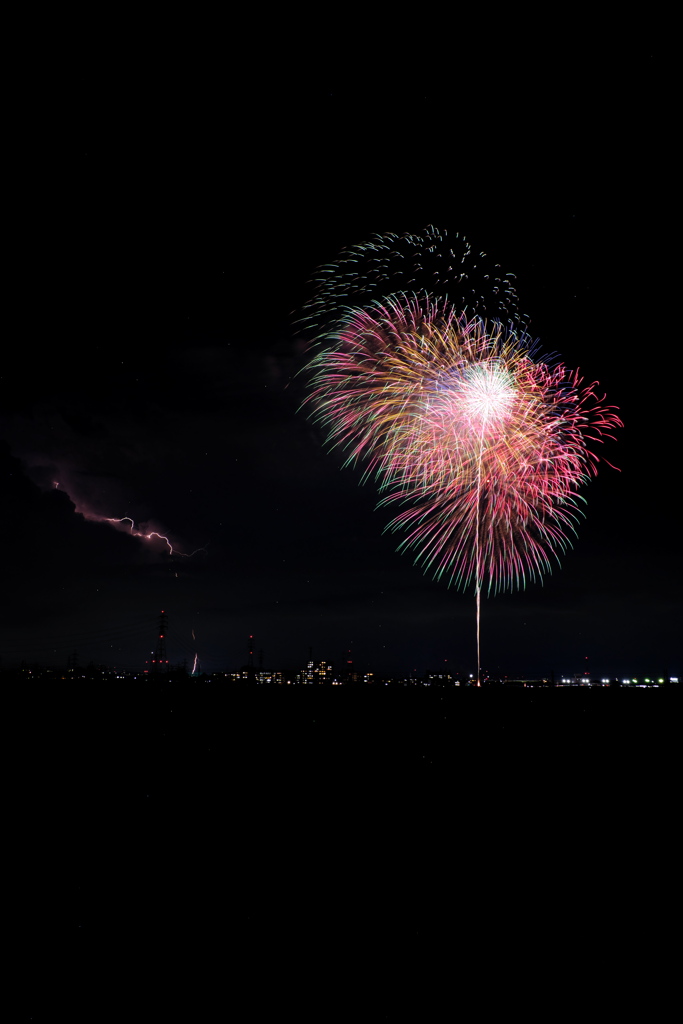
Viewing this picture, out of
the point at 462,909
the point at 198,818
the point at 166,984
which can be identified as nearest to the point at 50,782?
the point at 198,818

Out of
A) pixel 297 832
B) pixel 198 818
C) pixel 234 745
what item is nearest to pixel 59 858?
pixel 198 818

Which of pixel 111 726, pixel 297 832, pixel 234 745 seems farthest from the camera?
pixel 111 726

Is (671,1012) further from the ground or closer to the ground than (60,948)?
further from the ground

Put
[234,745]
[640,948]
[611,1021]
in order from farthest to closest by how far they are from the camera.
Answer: [234,745], [640,948], [611,1021]

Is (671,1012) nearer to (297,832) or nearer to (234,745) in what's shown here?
(297,832)

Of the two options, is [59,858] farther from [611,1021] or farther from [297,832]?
[611,1021]

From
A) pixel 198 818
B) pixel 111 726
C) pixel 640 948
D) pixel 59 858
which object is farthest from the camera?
pixel 111 726

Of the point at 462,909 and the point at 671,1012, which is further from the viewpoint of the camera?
the point at 462,909
